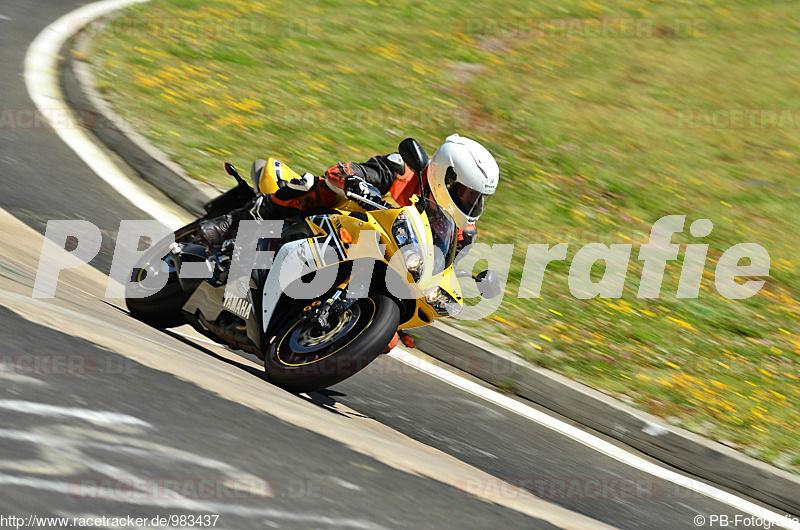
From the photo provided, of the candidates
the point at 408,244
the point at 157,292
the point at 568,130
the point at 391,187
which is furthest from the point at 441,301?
the point at 568,130

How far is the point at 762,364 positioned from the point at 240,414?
6.43 m

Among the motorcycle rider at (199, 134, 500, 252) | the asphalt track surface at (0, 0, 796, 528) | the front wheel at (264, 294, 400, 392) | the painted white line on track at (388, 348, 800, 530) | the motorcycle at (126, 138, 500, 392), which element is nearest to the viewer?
the asphalt track surface at (0, 0, 796, 528)

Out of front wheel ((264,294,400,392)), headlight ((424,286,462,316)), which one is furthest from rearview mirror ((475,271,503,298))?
front wheel ((264,294,400,392))

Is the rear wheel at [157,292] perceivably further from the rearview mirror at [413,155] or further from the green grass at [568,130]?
the green grass at [568,130]

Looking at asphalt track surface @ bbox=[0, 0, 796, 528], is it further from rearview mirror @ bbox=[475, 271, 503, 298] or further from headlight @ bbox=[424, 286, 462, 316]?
rearview mirror @ bbox=[475, 271, 503, 298]

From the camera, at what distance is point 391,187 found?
623 centimetres

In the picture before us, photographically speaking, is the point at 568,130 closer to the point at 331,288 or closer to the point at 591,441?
the point at 591,441

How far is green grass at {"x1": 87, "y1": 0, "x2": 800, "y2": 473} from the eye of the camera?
28.4ft

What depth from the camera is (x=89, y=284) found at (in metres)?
6.98

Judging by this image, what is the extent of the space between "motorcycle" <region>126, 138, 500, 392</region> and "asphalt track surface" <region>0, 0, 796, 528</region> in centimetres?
27

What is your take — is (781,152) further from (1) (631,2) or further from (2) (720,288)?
(1) (631,2)

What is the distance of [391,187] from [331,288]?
36.8 inches

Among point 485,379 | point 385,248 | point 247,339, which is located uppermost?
point 385,248

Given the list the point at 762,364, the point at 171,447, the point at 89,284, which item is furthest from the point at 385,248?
the point at 762,364
